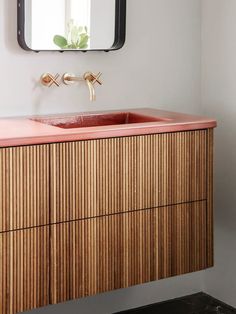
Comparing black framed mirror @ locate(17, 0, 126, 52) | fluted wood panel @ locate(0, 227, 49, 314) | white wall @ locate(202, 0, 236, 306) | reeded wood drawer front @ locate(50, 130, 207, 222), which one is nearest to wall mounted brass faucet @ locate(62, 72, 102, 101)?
black framed mirror @ locate(17, 0, 126, 52)

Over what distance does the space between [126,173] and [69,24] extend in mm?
739

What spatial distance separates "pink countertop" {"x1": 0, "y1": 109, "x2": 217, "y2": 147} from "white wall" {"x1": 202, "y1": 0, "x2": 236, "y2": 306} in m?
0.39

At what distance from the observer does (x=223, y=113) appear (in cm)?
321

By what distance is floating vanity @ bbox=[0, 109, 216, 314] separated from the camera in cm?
239

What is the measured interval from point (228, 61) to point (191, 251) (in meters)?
0.92

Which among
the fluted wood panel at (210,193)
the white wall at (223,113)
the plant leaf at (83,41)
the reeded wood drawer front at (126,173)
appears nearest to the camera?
the reeded wood drawer front at (126,173)

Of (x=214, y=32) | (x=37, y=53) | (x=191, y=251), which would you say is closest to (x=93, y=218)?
(x=191, y=251)

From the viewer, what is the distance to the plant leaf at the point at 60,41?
288 centimetres

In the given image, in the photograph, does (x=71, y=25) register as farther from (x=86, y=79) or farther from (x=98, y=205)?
(x=98, y=205)

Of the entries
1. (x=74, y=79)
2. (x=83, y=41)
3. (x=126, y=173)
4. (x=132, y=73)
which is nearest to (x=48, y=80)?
(x=74, y=79)

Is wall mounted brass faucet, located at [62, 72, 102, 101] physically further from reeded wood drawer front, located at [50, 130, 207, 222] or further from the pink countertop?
reeded wood drawer front, located at [50, 130, 207, 222]

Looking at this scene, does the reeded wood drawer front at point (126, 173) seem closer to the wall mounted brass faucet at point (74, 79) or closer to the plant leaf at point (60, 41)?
the wall mounted brass faucet at point (74, 79)

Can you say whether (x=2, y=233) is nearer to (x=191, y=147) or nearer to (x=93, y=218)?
(x=93, y=218)

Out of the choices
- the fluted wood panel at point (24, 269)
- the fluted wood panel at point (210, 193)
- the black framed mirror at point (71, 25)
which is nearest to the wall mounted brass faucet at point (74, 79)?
the black framed mirror at point (71, 25)
